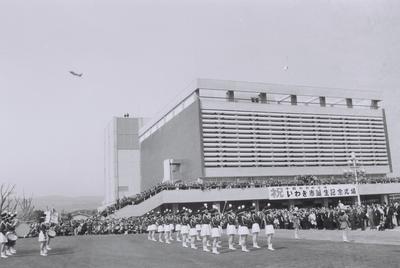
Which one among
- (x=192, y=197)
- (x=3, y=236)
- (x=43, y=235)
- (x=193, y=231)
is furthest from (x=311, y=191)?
(x=3, y=236)

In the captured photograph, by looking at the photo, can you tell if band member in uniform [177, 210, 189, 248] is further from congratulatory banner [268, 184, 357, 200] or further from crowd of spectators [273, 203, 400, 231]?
congratulatory banner [268, 184, 357, 200]

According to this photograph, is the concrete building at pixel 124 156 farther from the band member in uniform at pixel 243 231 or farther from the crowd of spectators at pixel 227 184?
the band member in uniform at pixel 243 231

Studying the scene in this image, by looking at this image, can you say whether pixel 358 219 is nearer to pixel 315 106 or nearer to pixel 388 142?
pixel 315 106

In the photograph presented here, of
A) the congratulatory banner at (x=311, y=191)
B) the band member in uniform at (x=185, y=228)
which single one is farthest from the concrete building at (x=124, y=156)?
the band member in uniform at (x=185, y=228)

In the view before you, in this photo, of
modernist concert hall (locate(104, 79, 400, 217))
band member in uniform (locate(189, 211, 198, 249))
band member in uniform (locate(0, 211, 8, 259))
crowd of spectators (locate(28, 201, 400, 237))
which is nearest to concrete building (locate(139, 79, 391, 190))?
modernist concert hall (locate(104, 79, 400, 217))

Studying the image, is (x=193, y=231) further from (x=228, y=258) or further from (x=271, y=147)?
(x=271, y=147)
